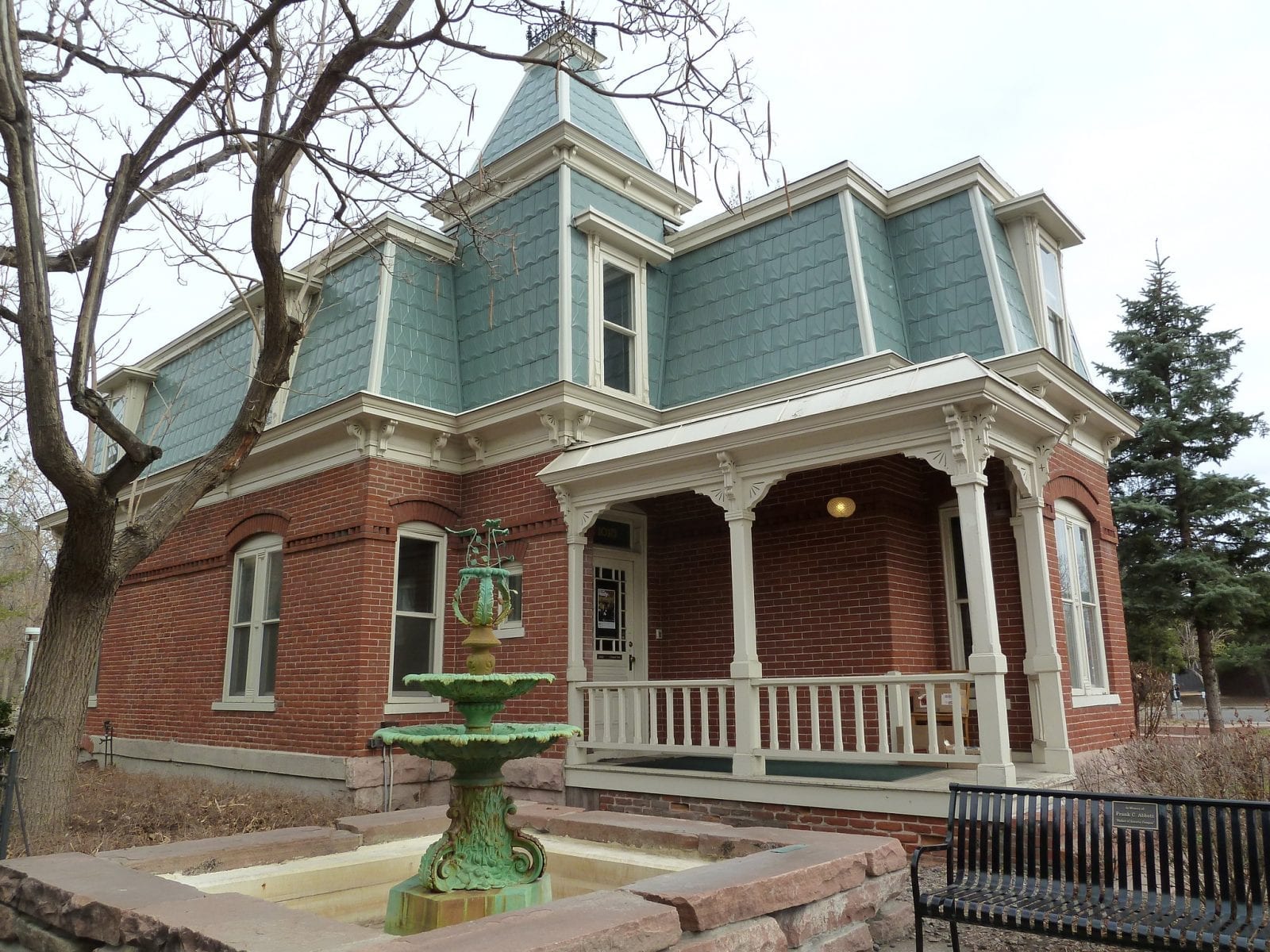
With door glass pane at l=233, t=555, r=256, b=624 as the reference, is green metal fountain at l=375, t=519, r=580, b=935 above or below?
below

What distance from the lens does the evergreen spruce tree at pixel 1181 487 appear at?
65.2 ft

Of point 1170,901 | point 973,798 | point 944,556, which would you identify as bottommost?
point 1170,901

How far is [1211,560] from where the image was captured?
1947cm

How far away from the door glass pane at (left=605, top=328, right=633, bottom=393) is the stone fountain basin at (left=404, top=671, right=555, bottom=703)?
6.60m

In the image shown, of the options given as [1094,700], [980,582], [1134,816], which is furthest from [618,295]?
[1134,816]

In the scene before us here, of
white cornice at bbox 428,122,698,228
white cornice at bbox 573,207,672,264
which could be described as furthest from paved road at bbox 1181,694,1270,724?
white cornice at bbox 573,207,672,264

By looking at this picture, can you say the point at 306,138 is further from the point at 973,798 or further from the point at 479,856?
the point at 973,798

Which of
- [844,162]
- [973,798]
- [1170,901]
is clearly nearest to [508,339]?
[844,162]

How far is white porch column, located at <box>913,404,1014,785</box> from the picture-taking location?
21.7ft

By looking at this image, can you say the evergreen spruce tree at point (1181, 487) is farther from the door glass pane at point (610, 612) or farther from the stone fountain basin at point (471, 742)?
the stone fountain basin at point (471, 742)

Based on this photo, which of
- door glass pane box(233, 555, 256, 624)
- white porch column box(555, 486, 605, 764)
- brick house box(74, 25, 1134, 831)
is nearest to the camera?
brick house box(74, 25, 1134, 831)

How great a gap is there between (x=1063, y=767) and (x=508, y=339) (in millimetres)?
7544

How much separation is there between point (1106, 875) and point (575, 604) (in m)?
5.96

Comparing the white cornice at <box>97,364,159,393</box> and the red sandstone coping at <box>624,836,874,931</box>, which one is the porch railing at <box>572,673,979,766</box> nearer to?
the red sandstone coping at <box>624,836,874,931</box>
